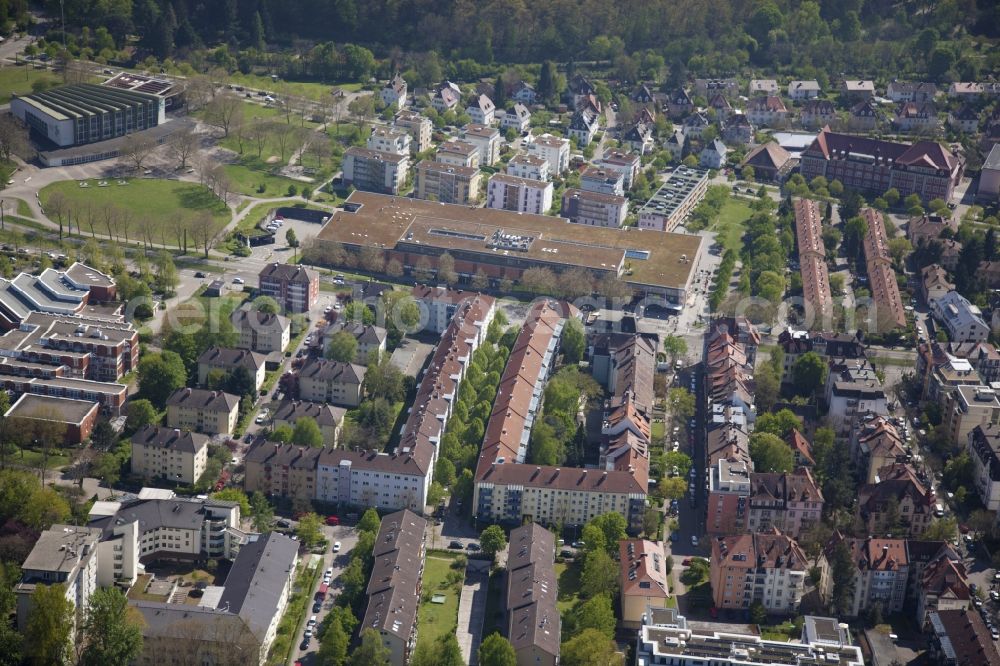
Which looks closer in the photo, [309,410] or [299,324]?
[309,410]

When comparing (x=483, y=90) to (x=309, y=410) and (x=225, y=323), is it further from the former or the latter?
(x=309, y=410)

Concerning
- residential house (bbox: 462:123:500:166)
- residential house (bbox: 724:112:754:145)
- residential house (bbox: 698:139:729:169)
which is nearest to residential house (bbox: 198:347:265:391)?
residential house (bbox: 462:123:500:166)

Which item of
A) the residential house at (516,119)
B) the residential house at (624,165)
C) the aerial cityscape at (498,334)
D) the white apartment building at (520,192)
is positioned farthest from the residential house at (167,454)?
the residential house at (516,119)

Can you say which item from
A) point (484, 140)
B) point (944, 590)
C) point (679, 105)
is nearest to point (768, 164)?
point (679, 105)

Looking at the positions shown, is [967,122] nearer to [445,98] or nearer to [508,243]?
[445,98]

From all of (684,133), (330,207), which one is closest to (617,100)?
(684,133)
